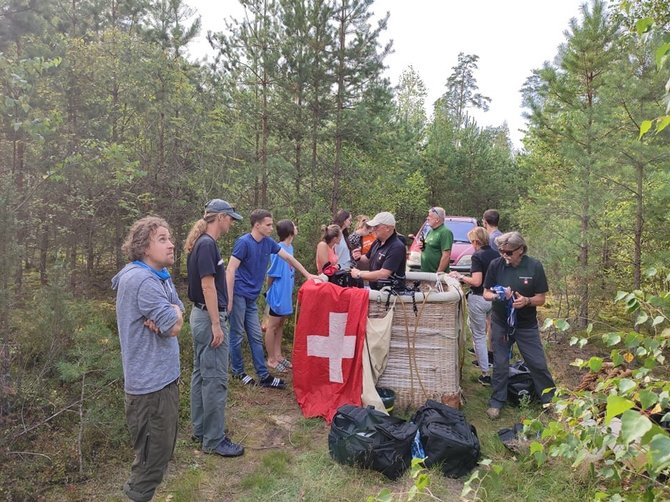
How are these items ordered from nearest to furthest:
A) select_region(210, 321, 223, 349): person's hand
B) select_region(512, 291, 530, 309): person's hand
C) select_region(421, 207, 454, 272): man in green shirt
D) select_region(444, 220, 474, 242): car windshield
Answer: select_region(210, 321, 223, 349): person's hand → select_region(512, 291, 530, 309): person's hand → select_region(421, 207, 454, 272): man in green shirt → select_region(444, 220, 474, 242): car windshield

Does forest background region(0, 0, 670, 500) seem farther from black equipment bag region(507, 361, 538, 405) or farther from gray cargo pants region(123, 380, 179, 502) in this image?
black equipment bag region(507, 361, 538, 405)

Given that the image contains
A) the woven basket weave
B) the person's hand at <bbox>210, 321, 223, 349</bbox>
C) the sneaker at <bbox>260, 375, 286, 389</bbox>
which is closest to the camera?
the person's hand at <bbox>210, 321, 223, 349</bbox>

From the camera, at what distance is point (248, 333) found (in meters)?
4.85

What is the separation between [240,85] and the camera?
9.38 meters

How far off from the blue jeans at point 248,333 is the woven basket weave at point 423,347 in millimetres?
1345

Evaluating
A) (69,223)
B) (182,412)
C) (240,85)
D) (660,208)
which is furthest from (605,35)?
(69,223)

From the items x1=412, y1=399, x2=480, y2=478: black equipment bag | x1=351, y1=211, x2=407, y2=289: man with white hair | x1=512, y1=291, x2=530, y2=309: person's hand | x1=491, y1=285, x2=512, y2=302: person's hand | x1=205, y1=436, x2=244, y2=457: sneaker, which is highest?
x1=351, y1=211, x2=407, y2=289: man with white hair

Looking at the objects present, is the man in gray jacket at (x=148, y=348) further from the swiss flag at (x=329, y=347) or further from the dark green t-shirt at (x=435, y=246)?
the dark green t-shirt at (x=435, y=246)

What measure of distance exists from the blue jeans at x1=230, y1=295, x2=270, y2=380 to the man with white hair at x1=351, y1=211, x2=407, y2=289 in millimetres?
1181

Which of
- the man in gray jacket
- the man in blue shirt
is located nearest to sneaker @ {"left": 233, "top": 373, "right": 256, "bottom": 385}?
the man in blue shirt

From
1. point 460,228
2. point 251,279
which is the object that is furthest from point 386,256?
point 460,228

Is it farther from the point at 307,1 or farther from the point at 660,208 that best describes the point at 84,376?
the point at 307,1

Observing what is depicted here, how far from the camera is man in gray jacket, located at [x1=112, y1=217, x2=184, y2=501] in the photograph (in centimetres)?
248

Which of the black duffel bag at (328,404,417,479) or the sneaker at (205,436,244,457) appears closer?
the black duffel bag at (328,404,417,479)
